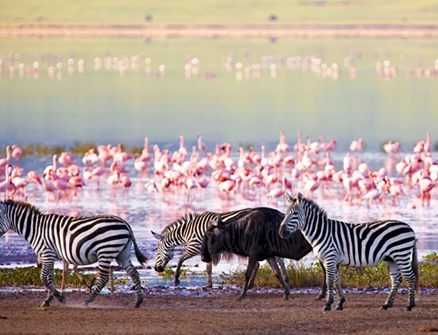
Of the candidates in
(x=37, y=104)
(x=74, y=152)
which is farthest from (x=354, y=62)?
(x=74, y=152)

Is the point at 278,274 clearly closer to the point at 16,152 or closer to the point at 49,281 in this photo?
the point at 49,281

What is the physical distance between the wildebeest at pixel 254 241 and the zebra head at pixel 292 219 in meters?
0.62

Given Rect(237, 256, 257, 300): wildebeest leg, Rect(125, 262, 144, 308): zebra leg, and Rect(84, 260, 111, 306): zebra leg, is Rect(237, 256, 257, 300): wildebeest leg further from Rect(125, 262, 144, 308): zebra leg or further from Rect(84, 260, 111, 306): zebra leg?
Rect(84, 260, 111, 306): zebra leg

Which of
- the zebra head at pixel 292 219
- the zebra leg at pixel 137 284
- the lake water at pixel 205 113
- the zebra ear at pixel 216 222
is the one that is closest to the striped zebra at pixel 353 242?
the zebra head at pixel 292 219

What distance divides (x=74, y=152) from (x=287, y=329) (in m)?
18.8

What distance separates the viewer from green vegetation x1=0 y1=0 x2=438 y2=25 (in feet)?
422

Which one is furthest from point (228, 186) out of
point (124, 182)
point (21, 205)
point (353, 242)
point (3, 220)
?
point (353, 242)

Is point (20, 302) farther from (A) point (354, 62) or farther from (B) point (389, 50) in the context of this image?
(B) point (389, 50)

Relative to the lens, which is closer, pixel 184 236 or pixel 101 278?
pixel 101 278

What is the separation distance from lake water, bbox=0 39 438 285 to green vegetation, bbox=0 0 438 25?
3357 cm

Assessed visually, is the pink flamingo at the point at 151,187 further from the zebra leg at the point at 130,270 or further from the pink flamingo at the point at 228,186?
the zebra leg at the point at 130,270

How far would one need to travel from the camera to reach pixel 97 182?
22.1 metres

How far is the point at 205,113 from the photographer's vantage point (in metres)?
42.9

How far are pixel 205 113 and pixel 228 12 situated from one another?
294ft
